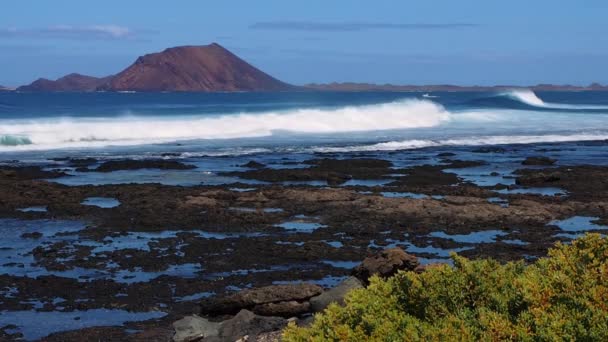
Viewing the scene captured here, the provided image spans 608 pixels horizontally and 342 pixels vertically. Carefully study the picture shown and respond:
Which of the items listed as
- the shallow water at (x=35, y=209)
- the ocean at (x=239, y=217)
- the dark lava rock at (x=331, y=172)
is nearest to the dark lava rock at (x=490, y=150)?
the ocean at (x=239, y=217)

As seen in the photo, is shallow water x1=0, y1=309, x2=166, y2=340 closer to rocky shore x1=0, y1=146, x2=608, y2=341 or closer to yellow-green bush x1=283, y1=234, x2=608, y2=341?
rocky shore x1=0, y1=146, x2=608, y2=341

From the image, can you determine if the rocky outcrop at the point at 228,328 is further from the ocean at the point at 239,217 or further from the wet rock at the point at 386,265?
the wet rock at the point at 386,265

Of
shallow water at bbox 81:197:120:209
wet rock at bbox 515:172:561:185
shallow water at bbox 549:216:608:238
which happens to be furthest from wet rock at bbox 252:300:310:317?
wet rock at bbox 515:172:561:185

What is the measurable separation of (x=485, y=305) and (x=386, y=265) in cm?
535

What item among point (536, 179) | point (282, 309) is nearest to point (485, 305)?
point (282, 309)

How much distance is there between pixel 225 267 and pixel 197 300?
95.9 inches

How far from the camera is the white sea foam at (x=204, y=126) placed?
52781mm

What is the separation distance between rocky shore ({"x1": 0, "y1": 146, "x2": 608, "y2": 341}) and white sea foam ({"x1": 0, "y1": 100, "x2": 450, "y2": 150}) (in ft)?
70.7

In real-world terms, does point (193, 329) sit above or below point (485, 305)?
below

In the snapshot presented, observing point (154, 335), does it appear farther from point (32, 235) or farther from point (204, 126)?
point (204, 126)

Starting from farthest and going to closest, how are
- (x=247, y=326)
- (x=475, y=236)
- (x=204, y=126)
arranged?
(x=204, y=126) → (x=475, y=236) → (x=247, y=326)

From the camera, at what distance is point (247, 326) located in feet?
38.6

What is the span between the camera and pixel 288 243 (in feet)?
60.2

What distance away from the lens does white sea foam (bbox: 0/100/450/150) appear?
173 feet
